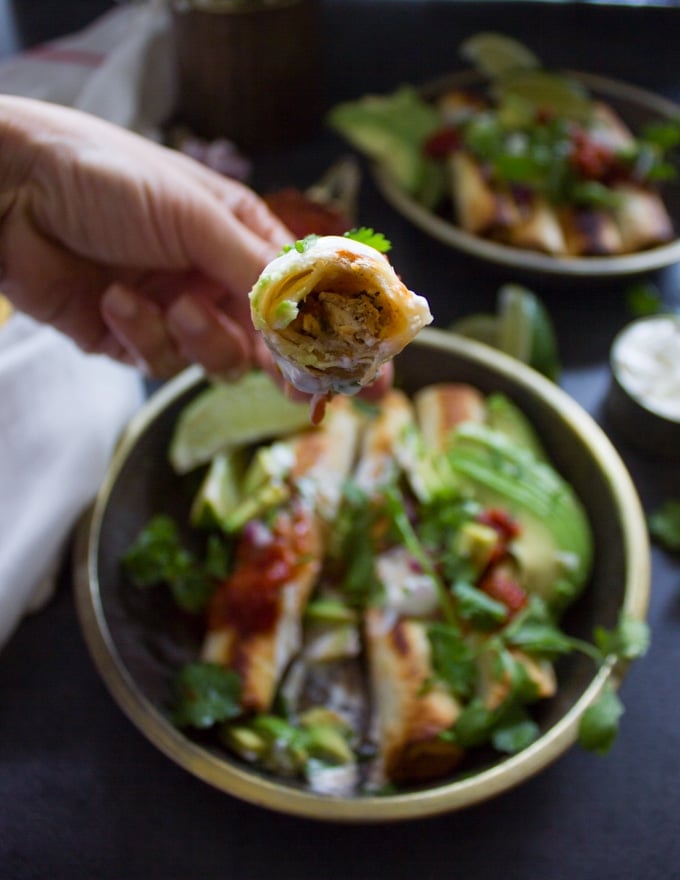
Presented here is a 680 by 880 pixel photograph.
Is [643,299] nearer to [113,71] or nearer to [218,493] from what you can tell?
[218,493]

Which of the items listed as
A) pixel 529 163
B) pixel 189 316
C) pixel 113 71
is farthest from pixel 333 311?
pixel 113 71

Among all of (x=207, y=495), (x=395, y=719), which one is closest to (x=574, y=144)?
(x=207, y=495)

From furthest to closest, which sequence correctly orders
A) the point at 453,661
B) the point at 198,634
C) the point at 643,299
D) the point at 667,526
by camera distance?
the point at 643,299 < the point at 667,526 < the point at 198,634 < the point at 453,661

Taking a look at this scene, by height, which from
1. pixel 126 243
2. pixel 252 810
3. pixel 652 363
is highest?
pixel 126 243

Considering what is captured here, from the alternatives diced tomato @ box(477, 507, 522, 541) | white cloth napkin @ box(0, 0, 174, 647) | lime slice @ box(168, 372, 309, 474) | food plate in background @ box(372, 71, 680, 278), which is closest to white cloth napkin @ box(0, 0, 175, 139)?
food plate in background @ box(372, 71, 680, 278)

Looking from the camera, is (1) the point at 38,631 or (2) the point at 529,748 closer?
(2) the point at 529,748

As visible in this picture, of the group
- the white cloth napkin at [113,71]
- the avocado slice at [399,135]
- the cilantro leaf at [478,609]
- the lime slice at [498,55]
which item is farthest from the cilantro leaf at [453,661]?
the lime slice at [498,55]

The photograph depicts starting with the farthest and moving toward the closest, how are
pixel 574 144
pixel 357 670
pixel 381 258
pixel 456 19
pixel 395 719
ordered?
pixel 456 19 → pixel 574 144 → pixel 357 670 → pixel 395 719 → pixel 381 258

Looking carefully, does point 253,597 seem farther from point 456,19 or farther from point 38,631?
point 456,19

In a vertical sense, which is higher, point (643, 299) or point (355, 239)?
point (355, 239)
